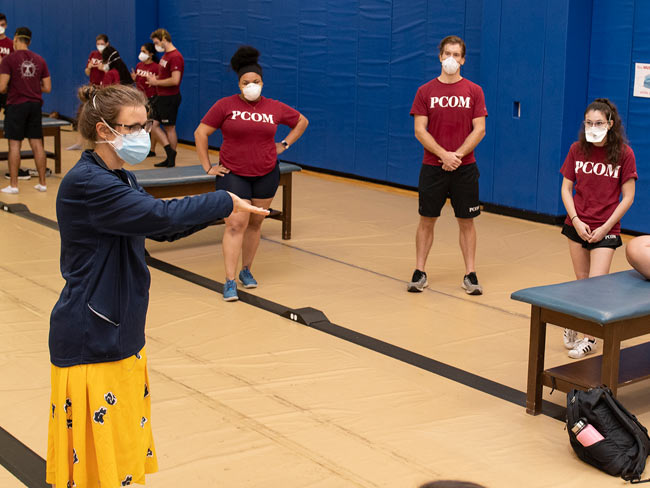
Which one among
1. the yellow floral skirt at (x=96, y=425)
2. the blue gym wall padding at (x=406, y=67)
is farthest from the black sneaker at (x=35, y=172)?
the yellow floral skirt at (x=96, y=425)

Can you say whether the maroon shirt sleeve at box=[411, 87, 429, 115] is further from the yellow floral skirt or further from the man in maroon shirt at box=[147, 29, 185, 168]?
the man in maroon shirt at box=[147, 29, 185, 168]

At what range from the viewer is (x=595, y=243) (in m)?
5.46

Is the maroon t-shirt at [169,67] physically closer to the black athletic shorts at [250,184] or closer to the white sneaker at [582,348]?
the black athletic shorts at [250,184]

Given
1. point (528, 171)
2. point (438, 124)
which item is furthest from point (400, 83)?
point (438, 124)

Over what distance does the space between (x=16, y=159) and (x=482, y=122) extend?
237 inches

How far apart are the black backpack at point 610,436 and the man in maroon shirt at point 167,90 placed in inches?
358

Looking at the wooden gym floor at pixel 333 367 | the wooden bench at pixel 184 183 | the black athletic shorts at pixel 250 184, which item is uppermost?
the black athletic shorts at pixel 250 184

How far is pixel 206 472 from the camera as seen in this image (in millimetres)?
4012

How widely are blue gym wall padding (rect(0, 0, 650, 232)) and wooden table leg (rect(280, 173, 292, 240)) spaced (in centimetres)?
263

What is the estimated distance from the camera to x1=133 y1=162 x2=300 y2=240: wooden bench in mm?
7934

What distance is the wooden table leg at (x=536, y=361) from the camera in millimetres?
4617

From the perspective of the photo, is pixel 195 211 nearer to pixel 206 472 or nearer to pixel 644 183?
pixel 206 472

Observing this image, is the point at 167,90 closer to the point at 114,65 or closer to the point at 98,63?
the point at 114,65

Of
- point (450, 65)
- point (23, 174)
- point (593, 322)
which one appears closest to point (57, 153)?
point (23, 174)
